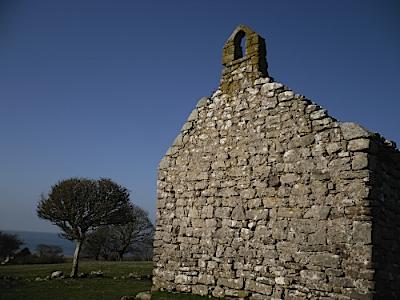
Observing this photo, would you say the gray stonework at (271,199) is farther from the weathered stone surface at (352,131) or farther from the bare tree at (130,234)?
the bare tree at (130,234)

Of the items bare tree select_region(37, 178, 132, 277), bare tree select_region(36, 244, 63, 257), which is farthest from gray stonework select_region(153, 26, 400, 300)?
bare tree select_region(36, 244, 63, 257)

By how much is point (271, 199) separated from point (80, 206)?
1454 cm

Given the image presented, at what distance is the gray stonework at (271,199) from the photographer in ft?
22.4

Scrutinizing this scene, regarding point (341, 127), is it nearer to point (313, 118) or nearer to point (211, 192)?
point (313, 118)

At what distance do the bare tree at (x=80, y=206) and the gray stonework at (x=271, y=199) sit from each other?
1105cm

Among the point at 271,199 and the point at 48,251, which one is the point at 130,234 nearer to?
the point at 48,251

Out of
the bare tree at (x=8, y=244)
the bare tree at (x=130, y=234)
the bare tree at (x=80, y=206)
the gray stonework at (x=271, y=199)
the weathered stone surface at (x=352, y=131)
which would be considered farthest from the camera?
the bare tree at (x=8, y=244)

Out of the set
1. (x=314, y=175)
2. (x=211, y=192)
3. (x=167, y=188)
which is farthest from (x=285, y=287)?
(x=167, y=188)

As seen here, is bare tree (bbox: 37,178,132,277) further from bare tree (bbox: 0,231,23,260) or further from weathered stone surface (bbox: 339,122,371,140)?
bare tree (bbox: 0,231,23,260)

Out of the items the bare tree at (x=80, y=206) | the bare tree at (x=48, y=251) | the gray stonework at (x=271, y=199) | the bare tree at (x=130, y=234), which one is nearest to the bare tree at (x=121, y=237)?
the bare tree at (x=130, y=234)

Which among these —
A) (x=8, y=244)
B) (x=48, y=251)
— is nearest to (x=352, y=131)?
(x=8, y=244)

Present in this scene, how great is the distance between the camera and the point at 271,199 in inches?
318

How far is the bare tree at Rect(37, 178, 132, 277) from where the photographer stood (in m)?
20.1

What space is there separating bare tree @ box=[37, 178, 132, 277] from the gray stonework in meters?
11.0
